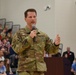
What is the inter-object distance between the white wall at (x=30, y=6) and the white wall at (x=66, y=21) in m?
0.25

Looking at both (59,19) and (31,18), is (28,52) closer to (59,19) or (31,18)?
(31,18)

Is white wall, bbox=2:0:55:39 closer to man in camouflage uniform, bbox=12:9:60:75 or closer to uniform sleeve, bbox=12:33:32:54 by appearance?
man in camouflage uniform, bbox=12:9:60:75

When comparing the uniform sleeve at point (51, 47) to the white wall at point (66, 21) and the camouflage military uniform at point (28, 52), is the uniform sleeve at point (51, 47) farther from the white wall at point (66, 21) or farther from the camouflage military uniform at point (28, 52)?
the white wall at point (66, 21)

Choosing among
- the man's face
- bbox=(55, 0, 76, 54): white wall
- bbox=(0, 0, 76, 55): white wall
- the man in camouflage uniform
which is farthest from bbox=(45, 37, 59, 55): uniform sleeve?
bbox=(55, 0, 76, 54): white wall

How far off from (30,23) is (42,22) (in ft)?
30.5

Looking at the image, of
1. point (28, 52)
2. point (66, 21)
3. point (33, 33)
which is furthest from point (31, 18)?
point (66, 21)

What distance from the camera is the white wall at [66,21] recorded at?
12125mm

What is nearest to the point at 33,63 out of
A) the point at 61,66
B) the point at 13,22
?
the point at 61,66

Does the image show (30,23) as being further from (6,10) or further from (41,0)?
(6,10)

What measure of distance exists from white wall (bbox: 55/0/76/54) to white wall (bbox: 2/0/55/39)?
25 centimetres

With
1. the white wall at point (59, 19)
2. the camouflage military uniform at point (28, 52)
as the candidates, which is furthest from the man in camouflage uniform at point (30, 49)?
the white wall at point (59, 19)

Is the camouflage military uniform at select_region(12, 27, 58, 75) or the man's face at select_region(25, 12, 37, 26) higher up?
the man's face at select_region(25, 12, 37, 26)

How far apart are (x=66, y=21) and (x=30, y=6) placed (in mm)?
1944

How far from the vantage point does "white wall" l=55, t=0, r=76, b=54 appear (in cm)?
1212
